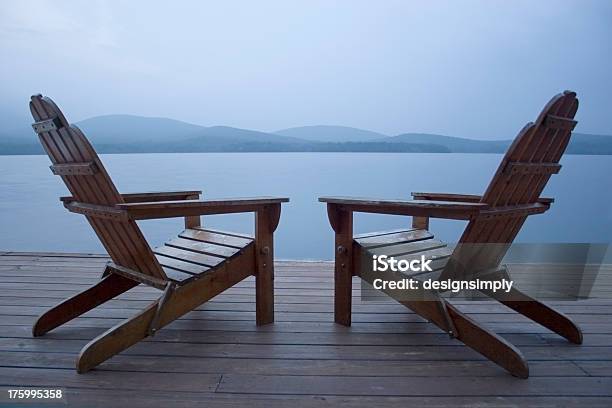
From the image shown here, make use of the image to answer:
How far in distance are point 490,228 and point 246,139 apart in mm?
4704

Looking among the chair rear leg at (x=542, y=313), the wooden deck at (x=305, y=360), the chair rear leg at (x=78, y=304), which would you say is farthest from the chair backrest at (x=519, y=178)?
the chair rear leg at (x=78, y=304)

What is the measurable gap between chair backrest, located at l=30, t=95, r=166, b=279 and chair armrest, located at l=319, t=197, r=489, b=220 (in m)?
0.72

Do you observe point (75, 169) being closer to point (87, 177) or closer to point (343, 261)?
point (87, 177)

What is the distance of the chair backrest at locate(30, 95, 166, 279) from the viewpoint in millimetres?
1115

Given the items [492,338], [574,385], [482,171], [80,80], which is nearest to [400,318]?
[492,338]

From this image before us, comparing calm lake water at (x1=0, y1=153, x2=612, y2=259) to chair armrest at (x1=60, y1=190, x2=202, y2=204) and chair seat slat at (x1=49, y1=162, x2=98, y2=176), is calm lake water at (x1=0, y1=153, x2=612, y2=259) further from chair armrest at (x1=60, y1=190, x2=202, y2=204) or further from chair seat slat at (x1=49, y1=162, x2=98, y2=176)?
chair seat slat at (x1=49, y1=162, x2=98, y2=176)

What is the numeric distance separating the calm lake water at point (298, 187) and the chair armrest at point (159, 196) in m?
0.33

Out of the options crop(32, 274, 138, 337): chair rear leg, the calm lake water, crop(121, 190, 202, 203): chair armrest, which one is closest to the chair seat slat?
crop(121, 190, 202, 203): chair armrest

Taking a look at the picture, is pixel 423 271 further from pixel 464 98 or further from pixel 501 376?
pixel 464 98

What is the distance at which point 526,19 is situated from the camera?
14.7 feet

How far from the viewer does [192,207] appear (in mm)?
1265

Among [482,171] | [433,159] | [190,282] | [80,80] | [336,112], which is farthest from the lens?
[80,80]

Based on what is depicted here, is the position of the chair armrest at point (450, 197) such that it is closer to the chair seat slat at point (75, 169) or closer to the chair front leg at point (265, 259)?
the chair front leg at point (265, 259)

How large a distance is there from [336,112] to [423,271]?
4930 mm
